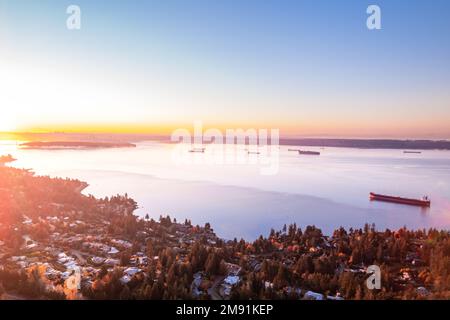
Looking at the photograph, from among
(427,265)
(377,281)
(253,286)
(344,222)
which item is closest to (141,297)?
(253,286)

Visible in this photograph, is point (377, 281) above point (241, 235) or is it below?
above

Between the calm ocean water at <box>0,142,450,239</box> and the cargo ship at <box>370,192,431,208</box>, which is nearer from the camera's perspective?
the calm ocean water at <box>0,142,450,239</box>

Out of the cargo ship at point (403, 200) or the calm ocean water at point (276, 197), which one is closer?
the calm ocean water at point (276, 197)

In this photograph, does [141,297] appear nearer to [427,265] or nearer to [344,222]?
[427,265]

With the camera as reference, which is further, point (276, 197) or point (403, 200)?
point (276, 197)

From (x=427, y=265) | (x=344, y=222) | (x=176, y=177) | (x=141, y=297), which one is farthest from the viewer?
(x=176, y=177)

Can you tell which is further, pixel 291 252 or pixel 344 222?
pixel 344 222
